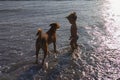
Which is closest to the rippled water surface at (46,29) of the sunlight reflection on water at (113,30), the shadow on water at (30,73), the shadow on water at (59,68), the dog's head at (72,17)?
the sunlight reflection on water at (113,30)

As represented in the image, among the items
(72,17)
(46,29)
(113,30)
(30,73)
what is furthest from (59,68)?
(113,30)

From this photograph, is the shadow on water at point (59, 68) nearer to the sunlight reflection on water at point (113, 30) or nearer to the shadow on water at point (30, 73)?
the shadow on water at point (30, 73)

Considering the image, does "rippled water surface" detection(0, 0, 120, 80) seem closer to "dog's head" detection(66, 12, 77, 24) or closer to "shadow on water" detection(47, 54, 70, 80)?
"shadow on water" detection(47, 54, 70, 80)

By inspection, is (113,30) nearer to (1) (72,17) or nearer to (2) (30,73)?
(1) (72,17)

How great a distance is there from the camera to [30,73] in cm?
803

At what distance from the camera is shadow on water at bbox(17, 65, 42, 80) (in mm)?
7727

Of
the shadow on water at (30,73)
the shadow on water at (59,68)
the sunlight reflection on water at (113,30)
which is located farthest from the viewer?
the sunlight reflection on water at (113,30)

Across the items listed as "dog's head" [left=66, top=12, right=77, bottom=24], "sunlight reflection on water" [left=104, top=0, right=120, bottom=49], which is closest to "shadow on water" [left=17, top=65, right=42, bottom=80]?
"dog's head" [left=66, top=12, right=77, bottom=24]

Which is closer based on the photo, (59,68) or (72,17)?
(59,68)

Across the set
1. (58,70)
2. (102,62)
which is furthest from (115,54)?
(58,70)

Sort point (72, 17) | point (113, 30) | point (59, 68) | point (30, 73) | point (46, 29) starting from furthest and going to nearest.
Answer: point (46, 29)
point (113, 30)
point (72, 17)
point (59, 68)
point (30, 73)

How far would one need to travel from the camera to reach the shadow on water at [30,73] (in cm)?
Answer: 773

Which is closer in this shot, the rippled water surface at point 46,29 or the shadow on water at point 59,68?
the shadow on water at point 59,68

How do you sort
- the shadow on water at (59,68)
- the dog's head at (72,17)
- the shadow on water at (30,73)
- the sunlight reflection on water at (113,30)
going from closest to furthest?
the shadow on water at (30,73) < the shadow on water at (59,68) < the dog's head at (72,17) < the sunlight reflection on water at (113,30)
